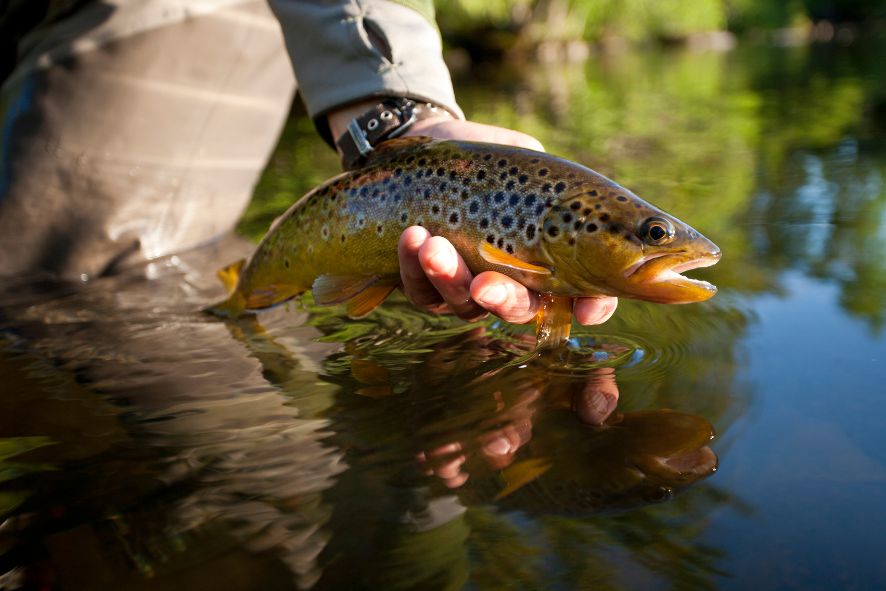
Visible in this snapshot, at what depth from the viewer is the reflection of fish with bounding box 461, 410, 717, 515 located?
1907 millimetres

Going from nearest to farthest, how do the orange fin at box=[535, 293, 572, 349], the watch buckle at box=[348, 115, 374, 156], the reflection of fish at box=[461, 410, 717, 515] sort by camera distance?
1. the reflection of fish at box=[461, 410, 717, 515]
2. the orange fin at box=[535, 293, 572, 349]
3. the watch buckle at box=[348, 115, 374, 156]

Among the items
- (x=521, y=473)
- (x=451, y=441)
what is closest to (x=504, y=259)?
(x=451, y=441)

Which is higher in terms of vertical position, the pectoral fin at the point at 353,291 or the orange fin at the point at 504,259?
the orange fin at the point at 504,259

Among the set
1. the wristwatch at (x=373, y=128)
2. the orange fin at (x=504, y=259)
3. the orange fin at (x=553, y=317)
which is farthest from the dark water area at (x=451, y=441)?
the wristwatch at (x=373, y=128)

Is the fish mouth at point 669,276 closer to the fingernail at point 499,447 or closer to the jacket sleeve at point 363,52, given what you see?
the fingernail at point 499,447

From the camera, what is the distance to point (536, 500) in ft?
6.27

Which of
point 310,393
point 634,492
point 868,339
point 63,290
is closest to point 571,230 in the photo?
point 634,492

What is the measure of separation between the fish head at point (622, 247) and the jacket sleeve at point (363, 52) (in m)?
1.07

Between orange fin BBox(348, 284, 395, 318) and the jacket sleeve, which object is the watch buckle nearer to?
the jacket sleeve

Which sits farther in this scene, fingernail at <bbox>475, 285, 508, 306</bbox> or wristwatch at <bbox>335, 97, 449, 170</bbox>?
wristwatch at <bbox>335, 97, 449, 170</bbox>

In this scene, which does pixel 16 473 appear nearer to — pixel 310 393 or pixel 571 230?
pixel 310 393

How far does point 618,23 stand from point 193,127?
45.9 metres

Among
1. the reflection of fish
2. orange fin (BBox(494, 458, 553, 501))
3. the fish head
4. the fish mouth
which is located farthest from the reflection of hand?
orange fin (BBox(494, 458, 553, 501))

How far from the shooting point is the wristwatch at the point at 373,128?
10.2 ft
